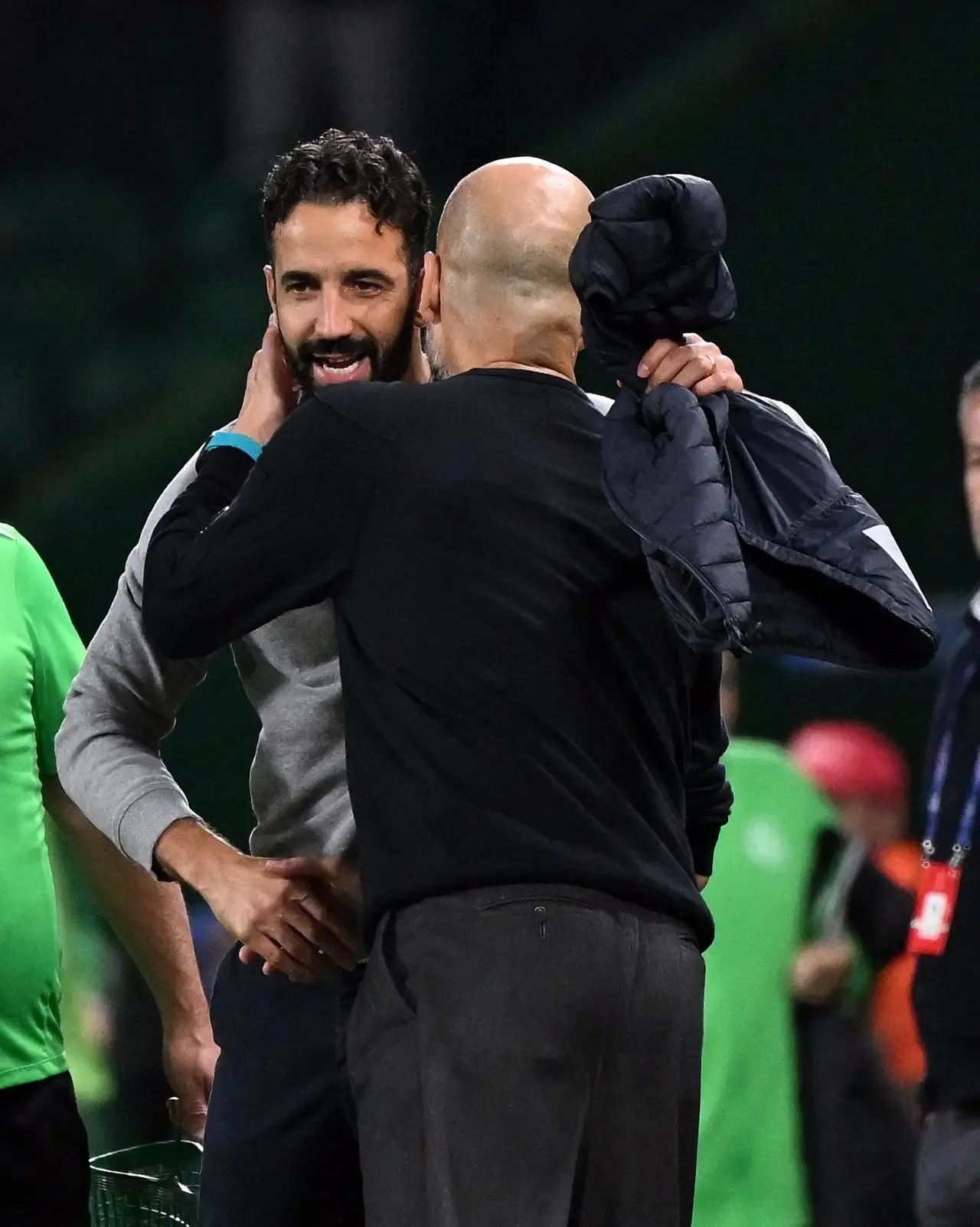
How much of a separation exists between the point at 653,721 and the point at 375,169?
2.39ft

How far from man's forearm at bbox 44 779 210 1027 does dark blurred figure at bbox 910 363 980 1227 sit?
0.96m

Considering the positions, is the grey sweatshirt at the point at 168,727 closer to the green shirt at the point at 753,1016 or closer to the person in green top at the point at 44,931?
the person in green top at the point at 44,931

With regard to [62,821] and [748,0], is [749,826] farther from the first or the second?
[748,0]

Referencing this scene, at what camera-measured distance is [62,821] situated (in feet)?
6.81

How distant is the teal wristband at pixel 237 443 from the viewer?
5.26 ft

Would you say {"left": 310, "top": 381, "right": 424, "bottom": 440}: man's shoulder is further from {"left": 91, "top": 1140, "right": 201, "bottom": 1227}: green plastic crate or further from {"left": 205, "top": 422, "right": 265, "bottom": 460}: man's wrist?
{"left": 91, "top": 1140, "right": 201, "bottom": 1227}: green plastic crate

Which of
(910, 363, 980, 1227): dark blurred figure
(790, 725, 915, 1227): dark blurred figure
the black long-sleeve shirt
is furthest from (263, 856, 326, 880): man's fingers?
(790, 725, 915, 1227): dark blurred figure

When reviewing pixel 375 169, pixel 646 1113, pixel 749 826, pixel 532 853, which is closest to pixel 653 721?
pixel 532 853

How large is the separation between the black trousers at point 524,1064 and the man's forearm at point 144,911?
661mm

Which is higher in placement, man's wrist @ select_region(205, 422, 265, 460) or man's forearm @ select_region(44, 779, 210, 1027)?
man's wrist @ select_region(205, 422, 265, 460)

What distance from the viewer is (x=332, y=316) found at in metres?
1.82

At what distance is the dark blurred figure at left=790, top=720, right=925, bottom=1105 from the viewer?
3.03 metres

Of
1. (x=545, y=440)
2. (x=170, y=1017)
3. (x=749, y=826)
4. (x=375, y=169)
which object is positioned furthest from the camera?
(x=749, y=826)

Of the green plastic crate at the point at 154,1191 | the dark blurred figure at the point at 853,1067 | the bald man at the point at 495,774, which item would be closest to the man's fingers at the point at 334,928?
the bald man at the point at 495,774
